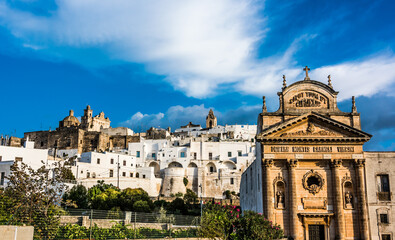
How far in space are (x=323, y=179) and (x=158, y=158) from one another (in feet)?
190

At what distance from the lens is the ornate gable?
30.4m

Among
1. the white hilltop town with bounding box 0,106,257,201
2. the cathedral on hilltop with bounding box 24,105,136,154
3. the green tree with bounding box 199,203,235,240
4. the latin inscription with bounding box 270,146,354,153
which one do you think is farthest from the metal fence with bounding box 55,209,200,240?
the cathedral on hilltop with bounding box 24,105,136,154

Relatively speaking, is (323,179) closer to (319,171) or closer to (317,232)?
(319,171)

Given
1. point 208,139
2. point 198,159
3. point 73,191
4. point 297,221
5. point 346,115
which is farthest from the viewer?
point 208,139

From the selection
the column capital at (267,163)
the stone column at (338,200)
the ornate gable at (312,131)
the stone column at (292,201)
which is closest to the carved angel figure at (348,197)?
the stone column at (338,200)

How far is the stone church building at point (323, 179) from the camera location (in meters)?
→ 29.6

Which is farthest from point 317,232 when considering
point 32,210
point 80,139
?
point 80,139

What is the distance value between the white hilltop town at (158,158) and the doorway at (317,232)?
42.8 m

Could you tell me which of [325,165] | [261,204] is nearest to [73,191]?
[261,204]

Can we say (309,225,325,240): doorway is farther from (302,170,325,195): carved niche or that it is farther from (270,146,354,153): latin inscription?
(270,146,354,153): latin inscription

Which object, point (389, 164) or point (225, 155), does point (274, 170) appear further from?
point (225, 155)

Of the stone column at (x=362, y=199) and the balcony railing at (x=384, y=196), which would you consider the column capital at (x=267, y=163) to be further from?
the balcony railing at (x=384, y=196)

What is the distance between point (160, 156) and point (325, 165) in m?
57.4

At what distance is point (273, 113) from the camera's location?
31.8 metres
